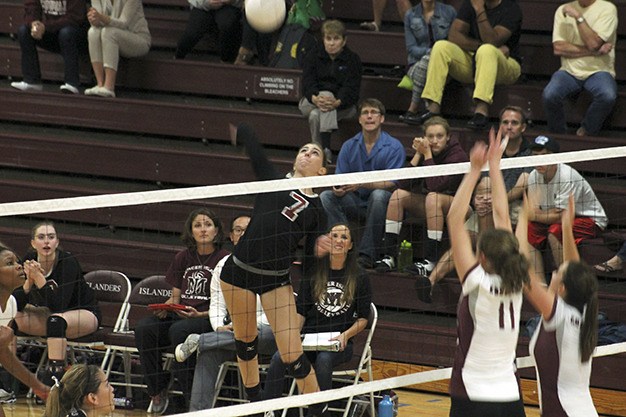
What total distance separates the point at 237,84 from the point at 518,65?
302 cm

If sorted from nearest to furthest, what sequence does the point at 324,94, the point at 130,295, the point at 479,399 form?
the point at 479,399
the point at 130,295
the point at 324,94

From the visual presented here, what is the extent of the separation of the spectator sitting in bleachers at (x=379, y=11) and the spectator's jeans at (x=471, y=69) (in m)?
1.31

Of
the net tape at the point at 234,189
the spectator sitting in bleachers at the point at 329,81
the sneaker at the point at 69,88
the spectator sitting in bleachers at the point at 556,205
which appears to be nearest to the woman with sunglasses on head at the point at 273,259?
the net tape at the point at 234,189

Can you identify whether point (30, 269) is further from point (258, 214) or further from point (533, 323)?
point (533, 323)

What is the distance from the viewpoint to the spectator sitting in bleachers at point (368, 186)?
456 inches

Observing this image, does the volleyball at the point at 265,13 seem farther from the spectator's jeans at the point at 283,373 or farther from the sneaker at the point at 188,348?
the spectator's jeans at the point at 283,373

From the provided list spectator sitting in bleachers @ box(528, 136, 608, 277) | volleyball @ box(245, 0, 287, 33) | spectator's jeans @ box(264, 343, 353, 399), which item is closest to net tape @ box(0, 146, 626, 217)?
spectator sitting in bleachers @ box(528, 136, 608, 277)

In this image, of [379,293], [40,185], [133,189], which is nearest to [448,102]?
[379,293]

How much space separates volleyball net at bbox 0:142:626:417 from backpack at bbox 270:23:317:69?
1.64 metres

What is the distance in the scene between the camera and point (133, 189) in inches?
538

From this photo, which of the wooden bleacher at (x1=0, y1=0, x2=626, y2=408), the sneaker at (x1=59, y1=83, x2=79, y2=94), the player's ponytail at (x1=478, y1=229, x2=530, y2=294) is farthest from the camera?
the sneaker at (x1=59, y1=83, x2=79, y2=94)

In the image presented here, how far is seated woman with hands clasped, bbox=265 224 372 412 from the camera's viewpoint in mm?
10367

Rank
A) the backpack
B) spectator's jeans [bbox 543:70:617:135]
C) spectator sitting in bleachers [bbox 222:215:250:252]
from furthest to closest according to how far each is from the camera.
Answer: the backpack → spectator's jeans [bbox 543:70:617:135] → spectator sitting in bleachers [bbox 222:215:250:252]

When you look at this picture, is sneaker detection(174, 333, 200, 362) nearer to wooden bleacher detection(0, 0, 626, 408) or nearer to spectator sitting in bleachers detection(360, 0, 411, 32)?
wooden bleacher detection(0, 0, 626, 408)
